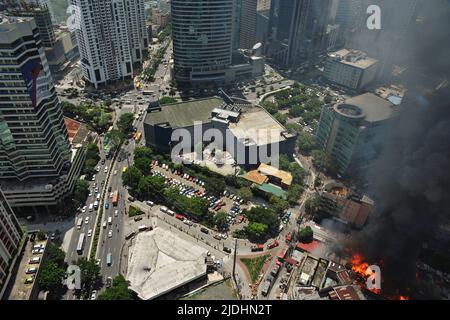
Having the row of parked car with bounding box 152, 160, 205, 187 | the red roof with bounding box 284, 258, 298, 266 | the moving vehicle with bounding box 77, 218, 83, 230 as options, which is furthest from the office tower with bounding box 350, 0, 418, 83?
the moving vehicle with bounding box 77, 218, 83, 230

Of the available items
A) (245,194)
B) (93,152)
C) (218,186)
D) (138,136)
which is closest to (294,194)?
(245,194)

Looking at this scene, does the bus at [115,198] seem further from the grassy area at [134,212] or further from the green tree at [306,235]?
the green tree at [306,235]

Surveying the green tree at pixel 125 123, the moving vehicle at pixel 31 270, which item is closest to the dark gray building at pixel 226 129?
the green tree at pixel 125 123

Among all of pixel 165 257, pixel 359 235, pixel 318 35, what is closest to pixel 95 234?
pixel 165 257

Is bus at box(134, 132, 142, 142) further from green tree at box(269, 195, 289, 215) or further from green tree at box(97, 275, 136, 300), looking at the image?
green tree at box(97, 275, 136, 300)

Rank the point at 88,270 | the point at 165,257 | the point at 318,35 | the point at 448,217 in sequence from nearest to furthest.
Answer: the point at 88,270, the point at 165,257, the point at 448,217, the point at 318,35

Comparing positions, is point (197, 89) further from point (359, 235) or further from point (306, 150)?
point (359, 235)

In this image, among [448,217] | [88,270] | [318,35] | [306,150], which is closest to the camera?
[88,270]
